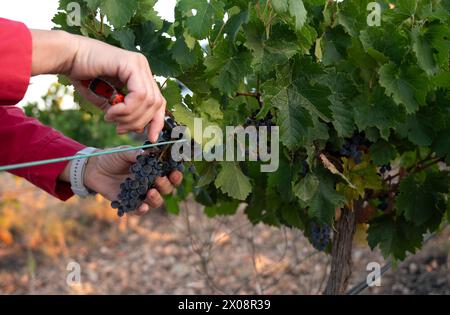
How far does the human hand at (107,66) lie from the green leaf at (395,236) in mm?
965

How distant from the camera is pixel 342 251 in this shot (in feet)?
6.95

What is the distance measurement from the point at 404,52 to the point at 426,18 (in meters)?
0.12

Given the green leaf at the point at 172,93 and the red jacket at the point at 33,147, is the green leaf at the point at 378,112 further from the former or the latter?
the red jacket at the point at 33,147

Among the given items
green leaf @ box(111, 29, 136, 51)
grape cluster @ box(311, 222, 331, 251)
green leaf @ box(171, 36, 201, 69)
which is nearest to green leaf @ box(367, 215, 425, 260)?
grape cluster @ box(311, 222, 331, 251)

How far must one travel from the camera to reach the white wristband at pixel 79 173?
6.08 ft

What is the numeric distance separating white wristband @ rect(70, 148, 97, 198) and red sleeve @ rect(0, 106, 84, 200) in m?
0.03

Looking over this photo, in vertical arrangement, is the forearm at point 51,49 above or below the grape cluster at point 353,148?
above

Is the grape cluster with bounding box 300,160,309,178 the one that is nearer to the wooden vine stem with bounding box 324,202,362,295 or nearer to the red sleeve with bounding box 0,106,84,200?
the wooden vine stem with bounding box 324,202,362,295

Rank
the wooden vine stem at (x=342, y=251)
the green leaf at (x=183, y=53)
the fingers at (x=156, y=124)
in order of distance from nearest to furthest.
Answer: the fingers at (x=156, y=124)
the green leaf at (x=183, y=53)
the wooden vine stem at (x=342, y=251)

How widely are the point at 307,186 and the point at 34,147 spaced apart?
2.54 feet

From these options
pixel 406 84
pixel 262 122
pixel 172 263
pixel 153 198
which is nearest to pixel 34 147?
pixel 153 198

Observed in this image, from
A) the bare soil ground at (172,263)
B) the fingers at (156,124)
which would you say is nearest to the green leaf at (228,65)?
the fingers at (156,124)

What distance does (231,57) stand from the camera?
1.50 m
